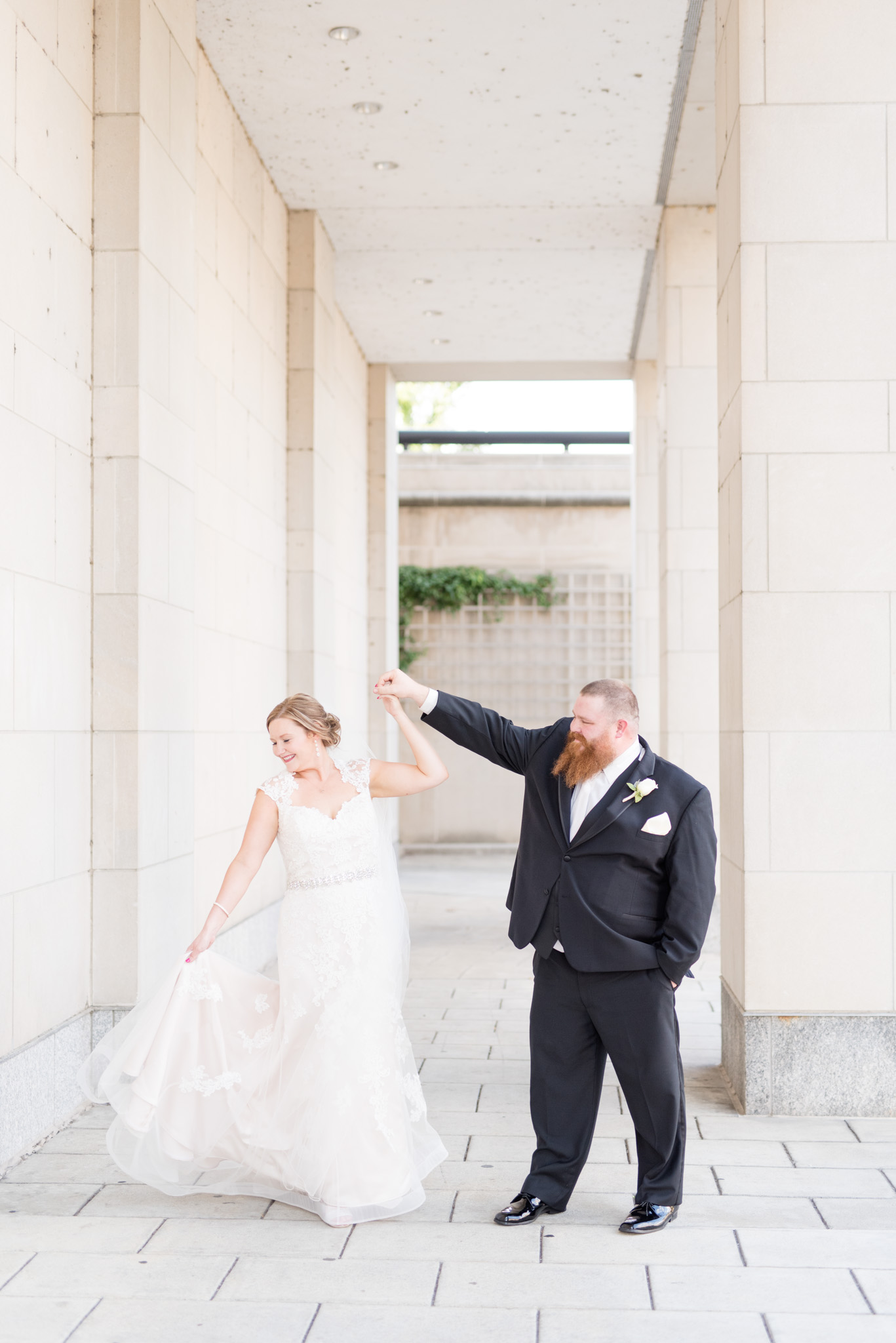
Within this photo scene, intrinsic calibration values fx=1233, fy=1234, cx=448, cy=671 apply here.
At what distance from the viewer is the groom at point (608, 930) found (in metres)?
3.35

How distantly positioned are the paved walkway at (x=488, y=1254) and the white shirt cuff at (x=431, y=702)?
1445 mm

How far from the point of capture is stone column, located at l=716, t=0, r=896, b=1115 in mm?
4367

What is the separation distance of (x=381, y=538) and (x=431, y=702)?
28.2ft

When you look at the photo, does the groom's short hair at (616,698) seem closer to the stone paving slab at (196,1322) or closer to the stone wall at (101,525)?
the stone paving slab at (196,1322)

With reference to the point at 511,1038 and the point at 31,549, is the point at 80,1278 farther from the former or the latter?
the point at 511,1038

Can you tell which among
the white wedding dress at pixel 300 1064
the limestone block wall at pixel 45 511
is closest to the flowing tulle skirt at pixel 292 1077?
the white wedding dress at pixel 300 1064

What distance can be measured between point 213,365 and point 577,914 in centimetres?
399

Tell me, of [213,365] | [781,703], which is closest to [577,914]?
[781,703]

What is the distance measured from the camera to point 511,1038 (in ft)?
18.4

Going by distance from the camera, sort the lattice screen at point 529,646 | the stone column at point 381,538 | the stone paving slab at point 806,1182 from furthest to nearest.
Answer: the lattice screen at point 529,646
the stone column at point 381,538
the stone paving slab at point 806,1182

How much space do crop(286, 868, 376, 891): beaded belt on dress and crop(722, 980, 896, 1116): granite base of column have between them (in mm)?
1609

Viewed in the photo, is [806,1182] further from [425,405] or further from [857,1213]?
[425,405]

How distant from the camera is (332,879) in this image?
3.68 m

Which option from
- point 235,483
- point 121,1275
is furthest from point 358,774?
point 235,483
